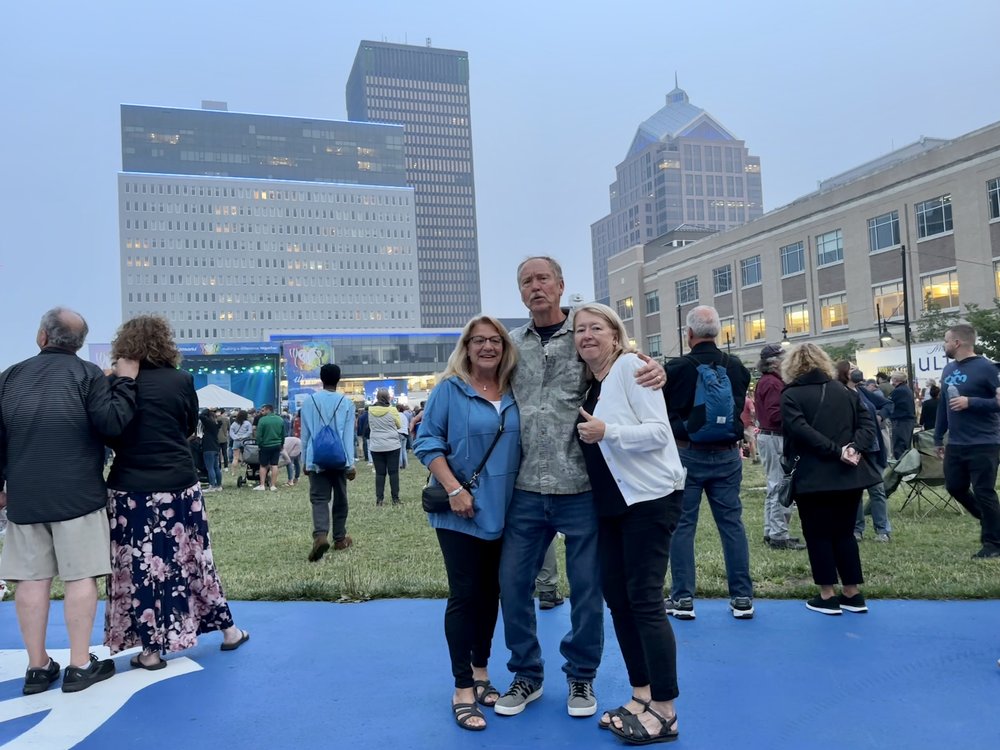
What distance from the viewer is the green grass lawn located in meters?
5.35

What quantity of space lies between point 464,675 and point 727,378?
242cm

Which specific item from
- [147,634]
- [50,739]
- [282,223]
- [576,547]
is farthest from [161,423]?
[282,223]

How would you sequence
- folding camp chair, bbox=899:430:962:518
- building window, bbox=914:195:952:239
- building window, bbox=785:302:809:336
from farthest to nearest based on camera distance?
building window, bbox=785:302:809:336, building window, bbox=914:195:952:239, folding camp chair, bbox=899:430:962:518

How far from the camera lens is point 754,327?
54.1 m

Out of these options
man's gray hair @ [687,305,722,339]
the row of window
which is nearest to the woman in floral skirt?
man's gray hair @ [687,305,722,339]

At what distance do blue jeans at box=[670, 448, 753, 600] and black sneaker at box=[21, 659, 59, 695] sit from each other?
359 cm

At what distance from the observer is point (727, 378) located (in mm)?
4496

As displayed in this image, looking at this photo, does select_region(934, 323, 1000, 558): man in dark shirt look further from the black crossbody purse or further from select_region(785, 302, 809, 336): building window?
select_region(785, 302, 809, 336): building window

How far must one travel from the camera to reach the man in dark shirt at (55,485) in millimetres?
3637

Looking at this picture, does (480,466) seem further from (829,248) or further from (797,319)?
(797,319)

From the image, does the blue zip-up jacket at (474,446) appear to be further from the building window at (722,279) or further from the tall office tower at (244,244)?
the tall office tower at (244,244)

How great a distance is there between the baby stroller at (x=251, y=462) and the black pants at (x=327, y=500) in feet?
27.6

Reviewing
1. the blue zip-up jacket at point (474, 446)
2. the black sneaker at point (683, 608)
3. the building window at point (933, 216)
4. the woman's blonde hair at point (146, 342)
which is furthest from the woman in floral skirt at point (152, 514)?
the building window at point (933, 216)

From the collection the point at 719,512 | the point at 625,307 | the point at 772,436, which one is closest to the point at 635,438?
the point at 719,512
